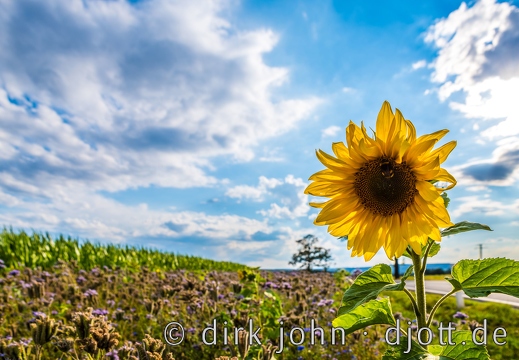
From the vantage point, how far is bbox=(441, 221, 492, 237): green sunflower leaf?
1.70m

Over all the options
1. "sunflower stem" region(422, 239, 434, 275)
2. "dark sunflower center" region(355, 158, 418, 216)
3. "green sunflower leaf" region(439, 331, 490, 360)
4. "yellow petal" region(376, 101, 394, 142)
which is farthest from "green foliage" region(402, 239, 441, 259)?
"yellow petal" region(376, 101, 394, 142)

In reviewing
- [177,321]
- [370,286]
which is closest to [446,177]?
[370,286]

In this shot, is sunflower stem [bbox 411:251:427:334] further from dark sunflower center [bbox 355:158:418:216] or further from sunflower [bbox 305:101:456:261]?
dark sunflower center [bbox 355:158:418:216]

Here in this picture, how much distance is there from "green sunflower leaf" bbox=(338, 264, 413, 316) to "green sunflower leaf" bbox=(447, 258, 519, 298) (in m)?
0.23

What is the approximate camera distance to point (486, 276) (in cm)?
180

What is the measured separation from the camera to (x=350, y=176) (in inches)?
84.0

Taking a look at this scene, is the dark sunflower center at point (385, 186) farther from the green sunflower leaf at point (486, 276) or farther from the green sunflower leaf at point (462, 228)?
the green sunflower leaf at point (486, 276)

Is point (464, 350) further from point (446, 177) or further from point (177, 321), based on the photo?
point (177, 321)

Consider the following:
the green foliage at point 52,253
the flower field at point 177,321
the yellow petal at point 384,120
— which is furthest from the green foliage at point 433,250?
the green foliage at point 52,253

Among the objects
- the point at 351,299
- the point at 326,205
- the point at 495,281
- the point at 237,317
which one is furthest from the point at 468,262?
the point at 237,317

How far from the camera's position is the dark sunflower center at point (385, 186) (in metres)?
2.04

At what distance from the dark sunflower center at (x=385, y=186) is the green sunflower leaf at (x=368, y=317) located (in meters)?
0.45

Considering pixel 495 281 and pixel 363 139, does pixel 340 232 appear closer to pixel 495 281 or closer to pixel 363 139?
pixel 363 139

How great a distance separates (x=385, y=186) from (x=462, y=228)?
1.39 ft
